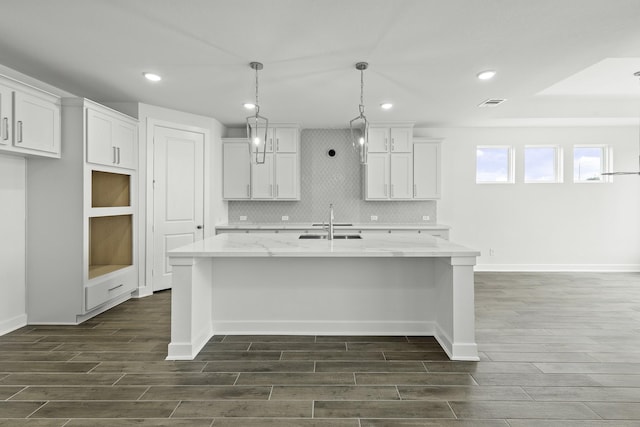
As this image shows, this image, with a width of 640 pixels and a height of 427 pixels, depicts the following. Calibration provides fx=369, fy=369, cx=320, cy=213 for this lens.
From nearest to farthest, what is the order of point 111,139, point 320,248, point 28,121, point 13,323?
1. point 320,248
2. point 28,121
3. point 13,323
4. point 111,139

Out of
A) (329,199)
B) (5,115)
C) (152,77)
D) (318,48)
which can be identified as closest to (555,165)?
(329,199)

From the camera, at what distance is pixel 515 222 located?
622 cm

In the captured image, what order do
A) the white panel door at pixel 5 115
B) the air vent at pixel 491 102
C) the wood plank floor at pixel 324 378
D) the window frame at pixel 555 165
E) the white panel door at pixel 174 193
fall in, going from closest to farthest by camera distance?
the wood plank floor at pixel 324 378 < the white panel door at pixel 5 115 < the air vent at pixel 491 102 < the white panel door at pixel 174 193 < the window frame at pixel 555 165

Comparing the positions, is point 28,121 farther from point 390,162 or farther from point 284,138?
point 390,162

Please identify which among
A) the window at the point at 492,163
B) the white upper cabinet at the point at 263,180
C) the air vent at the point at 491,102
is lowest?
the white upper cabinet at the point at 263,180

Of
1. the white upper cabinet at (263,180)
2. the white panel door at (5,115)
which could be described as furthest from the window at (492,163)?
the white panel door at (5,115)

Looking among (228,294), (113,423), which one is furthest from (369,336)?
(113,423)

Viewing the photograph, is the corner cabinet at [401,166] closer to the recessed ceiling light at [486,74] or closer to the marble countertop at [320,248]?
the recessed ceiling light at [486,74]

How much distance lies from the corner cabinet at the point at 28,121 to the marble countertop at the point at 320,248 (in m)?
1.69

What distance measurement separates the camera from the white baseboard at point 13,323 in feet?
10.8

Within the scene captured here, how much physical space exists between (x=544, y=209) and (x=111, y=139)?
648 centimetres

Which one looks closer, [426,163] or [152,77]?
[152,77]

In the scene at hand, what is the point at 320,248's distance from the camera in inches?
112

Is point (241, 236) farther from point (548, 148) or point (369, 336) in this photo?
point (548, 148)
